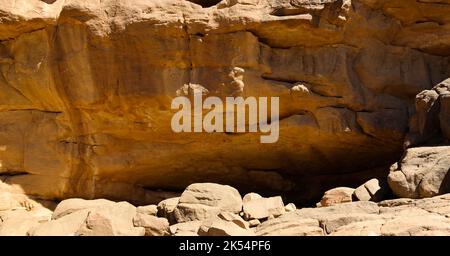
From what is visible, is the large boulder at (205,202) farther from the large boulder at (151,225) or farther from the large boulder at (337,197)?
the large boulder at (337,197)

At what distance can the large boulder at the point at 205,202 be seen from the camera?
7.70m

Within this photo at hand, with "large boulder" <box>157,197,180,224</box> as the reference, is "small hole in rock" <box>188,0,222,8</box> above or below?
above

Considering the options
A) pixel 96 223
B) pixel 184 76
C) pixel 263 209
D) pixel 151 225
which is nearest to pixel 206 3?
pixel 184 76

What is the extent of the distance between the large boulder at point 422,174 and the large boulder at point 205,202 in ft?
6.15

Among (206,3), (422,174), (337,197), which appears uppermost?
(206,3)

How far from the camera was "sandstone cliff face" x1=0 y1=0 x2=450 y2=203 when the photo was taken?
28.7 ft

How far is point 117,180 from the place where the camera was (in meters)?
9.71

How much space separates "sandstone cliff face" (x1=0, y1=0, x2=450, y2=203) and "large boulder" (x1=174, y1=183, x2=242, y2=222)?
4.23ft

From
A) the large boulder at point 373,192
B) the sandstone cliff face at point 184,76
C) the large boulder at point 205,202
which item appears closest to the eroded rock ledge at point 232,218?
the large boulder at point 205,202

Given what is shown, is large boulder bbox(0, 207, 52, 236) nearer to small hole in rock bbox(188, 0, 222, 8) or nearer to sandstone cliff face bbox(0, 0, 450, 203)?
sandstone cliff face bbox(0, 0, 450, 203)

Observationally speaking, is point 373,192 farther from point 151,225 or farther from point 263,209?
point 151,225

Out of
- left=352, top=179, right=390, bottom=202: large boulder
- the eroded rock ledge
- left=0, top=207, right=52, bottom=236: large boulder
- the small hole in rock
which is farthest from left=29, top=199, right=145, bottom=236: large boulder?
the small hole in rock

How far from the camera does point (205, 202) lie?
7992 mm

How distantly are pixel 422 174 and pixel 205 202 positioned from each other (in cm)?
254
